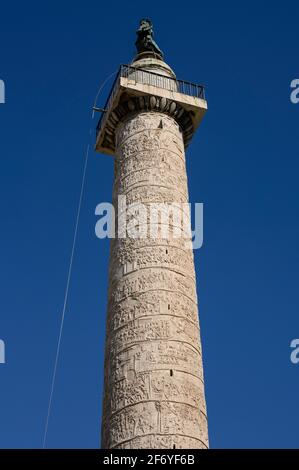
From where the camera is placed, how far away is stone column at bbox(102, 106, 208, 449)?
7.28 meters

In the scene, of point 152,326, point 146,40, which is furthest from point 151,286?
point 146,40

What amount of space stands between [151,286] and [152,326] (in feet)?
1.79

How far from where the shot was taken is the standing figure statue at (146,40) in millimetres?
Result: 11859

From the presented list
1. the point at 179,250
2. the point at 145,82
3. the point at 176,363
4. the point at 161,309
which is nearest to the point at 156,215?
the point at 179,250

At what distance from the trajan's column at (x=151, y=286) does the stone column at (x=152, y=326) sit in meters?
0.01

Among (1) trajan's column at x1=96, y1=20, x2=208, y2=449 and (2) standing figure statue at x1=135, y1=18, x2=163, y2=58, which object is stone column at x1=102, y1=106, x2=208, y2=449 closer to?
Answer: (1) trajan's column at x1=96, y1=20, x2=208, y2=449

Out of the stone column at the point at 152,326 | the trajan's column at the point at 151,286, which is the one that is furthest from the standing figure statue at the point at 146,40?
the stone column at the point at 152,326

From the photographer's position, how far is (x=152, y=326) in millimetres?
7891

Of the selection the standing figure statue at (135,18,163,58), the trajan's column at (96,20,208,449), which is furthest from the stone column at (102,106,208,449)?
the standing figure statue at (135,18,163,58)

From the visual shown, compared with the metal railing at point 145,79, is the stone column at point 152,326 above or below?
below

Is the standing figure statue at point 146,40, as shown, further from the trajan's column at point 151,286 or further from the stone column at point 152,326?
the stone column at point 152,326

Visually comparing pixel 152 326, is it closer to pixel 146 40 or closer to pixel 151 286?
pixel 151 286

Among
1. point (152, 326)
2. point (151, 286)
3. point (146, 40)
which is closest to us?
point (152, 326)
